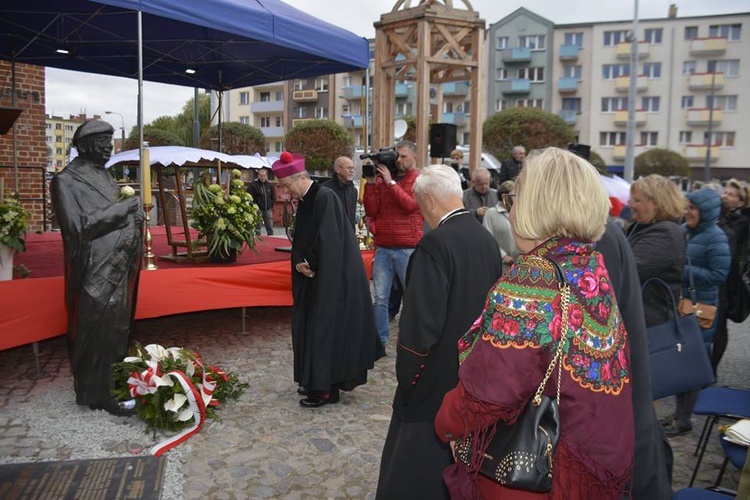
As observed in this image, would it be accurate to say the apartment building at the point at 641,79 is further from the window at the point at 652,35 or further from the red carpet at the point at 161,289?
the red carpet at the point at 161,289

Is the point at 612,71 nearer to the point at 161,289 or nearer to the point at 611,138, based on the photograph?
the point at 611,138

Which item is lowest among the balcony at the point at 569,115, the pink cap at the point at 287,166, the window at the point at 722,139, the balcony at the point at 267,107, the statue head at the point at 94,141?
the pink cap at the point at 287,166

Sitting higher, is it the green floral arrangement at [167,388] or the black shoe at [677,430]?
the green floral arrangement at [167,388]

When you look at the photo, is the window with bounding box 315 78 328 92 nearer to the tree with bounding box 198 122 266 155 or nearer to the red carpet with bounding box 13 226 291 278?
the tree with bounding box 198 122 266 155

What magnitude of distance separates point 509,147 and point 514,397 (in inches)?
1433

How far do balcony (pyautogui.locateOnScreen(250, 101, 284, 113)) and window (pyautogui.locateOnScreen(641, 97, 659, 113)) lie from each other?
104 ft

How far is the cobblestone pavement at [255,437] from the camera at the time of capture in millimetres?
3529

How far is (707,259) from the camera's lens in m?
4.46

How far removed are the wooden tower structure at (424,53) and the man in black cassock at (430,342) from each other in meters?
6.17

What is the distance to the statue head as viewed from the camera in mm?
4199

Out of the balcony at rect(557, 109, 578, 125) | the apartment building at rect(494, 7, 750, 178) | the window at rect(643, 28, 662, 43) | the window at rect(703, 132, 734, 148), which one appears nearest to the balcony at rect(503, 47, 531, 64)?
the apartment building at rect(494, 7, 750, 178)

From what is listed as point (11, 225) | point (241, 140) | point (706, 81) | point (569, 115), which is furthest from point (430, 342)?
point (706, 81)

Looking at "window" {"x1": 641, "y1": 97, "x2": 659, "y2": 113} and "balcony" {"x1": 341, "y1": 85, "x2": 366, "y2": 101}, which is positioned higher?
"balcony" {"x1": 341, "y1": 85, "x2": 366, "y2": 101}

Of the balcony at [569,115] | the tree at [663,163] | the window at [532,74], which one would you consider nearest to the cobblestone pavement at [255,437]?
the tree at [663,163]
